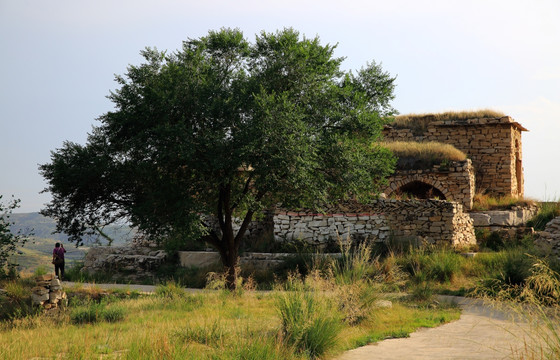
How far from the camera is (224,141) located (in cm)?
1514

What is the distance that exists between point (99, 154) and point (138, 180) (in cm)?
211

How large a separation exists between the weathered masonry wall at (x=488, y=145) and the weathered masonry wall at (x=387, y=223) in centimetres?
529

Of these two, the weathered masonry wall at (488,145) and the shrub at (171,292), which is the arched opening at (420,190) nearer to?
the weathered masonry wall at (488,145)

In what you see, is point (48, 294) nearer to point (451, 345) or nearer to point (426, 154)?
point (451, 345)

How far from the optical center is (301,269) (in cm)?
1909

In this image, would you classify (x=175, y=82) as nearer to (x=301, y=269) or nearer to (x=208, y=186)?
(x=208, y=186)

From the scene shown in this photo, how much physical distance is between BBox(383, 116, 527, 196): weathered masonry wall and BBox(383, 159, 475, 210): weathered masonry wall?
217 cm

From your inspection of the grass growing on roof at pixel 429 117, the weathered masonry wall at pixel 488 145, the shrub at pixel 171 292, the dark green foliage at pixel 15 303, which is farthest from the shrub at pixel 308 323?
the grass growing on roof at pixel 429 117

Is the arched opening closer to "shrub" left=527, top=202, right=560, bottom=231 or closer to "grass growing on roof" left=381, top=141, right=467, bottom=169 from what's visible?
"grass growing on roof" left=381, top=141, right=467, bottom=169

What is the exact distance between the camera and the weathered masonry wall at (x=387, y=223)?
68.7 ft

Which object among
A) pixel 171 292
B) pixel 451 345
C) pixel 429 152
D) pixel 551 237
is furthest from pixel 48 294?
pixel 429 152

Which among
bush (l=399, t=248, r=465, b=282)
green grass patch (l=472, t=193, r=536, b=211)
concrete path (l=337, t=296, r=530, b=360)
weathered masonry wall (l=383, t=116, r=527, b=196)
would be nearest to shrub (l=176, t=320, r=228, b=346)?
concrete path (l=337, t=296, r=530, b=360)

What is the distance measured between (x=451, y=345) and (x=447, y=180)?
662 inches

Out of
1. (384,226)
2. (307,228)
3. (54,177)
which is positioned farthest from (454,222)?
(54,177)
